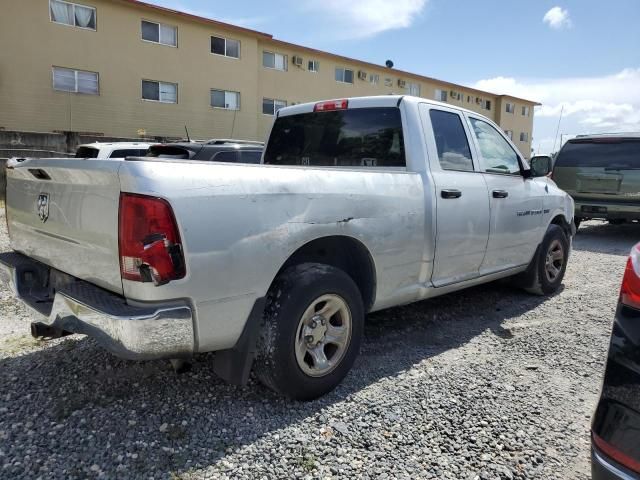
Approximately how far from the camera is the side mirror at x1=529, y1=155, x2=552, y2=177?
500 centimetres

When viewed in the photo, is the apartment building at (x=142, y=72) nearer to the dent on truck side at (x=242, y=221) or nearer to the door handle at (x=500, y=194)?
the door handle at (x=500, y=194)

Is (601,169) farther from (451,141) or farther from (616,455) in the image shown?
(616,455)

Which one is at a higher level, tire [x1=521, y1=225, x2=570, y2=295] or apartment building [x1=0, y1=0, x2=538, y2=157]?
apartment building [x1=0, y1=0, x2=538, y2=157]

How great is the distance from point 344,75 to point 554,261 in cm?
2445

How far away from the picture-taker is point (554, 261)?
Result: 219 inches

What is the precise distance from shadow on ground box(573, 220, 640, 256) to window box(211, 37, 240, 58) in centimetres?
1706

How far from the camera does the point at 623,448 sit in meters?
1.71

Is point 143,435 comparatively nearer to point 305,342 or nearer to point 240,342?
point 240,342

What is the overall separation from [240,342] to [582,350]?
2.89 meters

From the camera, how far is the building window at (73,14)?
18016mm

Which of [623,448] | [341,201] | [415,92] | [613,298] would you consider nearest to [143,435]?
[341,201]

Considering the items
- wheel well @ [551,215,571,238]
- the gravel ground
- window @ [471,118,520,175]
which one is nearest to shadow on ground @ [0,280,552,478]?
the gravel ground

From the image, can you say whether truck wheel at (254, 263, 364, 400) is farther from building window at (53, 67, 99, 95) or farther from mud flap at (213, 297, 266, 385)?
building window at (53, 67, 99, 95)

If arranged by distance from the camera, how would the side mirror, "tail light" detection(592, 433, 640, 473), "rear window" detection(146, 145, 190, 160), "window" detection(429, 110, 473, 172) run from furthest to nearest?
"rear window" detection(146, 145, 190, 160), the side mirror, "window" detection(429, 110, 473, 172), "tail light" detection(592, 433, 640, 473)
